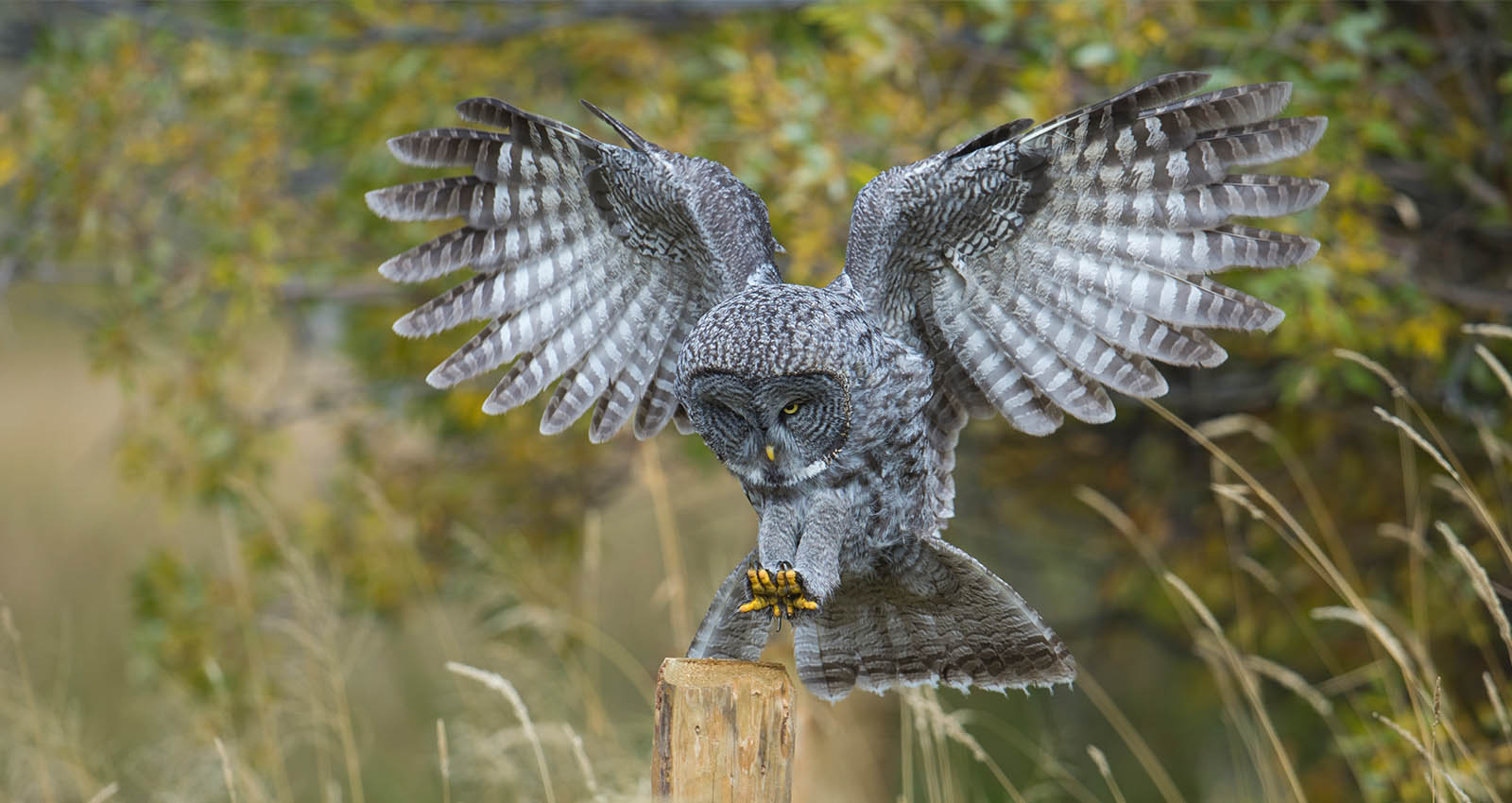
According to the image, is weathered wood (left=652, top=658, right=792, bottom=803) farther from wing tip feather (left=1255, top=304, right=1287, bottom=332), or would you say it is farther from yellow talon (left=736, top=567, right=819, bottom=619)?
wing tip feather (left=1255, top=304, right=1287, bottom=332)

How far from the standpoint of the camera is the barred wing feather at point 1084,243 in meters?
2.74

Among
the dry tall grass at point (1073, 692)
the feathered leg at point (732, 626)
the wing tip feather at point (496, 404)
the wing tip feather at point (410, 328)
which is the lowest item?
the dry tall grass at point (1073, 692)

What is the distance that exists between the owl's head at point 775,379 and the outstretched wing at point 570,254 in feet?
1.42

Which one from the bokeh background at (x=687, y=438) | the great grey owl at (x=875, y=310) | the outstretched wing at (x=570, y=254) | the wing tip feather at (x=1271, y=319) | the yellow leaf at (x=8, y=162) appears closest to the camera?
the great grey owl at (x=875, y=310)

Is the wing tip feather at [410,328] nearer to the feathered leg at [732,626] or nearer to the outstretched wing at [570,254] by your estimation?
the outstretched wing at [570,254]

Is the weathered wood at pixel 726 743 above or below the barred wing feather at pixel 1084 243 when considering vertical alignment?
below

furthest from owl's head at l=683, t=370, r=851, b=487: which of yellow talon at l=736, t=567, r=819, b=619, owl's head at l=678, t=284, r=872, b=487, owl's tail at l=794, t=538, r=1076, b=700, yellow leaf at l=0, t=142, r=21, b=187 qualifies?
yellow leaf at l=0, t=142, r=21, b=187

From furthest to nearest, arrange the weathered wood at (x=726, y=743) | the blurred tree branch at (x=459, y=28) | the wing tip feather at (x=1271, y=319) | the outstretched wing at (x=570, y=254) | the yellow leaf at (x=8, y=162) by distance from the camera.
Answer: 1. the blurred tree branch at (x=459, y=28)
2. the yellow leaf at (x=8, y=162)
3. the outstretched wing at (x=570, y=254)
4. the wing tip feather at (x=1271, y=319)
5. the weathered wood at (x=726, y=743)

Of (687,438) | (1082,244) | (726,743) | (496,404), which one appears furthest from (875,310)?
(687,438)

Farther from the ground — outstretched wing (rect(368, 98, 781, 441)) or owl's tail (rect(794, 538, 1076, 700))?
outstretched wing (rect(368, 98, 781, 441))

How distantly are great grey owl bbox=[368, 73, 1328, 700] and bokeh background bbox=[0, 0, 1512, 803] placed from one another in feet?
1.38

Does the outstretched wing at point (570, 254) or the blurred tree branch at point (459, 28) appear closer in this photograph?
the outstretched wing at point (570, 254)

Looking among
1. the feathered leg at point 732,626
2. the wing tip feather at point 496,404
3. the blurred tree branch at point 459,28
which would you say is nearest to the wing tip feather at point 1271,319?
the feathered leg at point 732,626

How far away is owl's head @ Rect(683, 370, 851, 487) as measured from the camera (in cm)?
243
